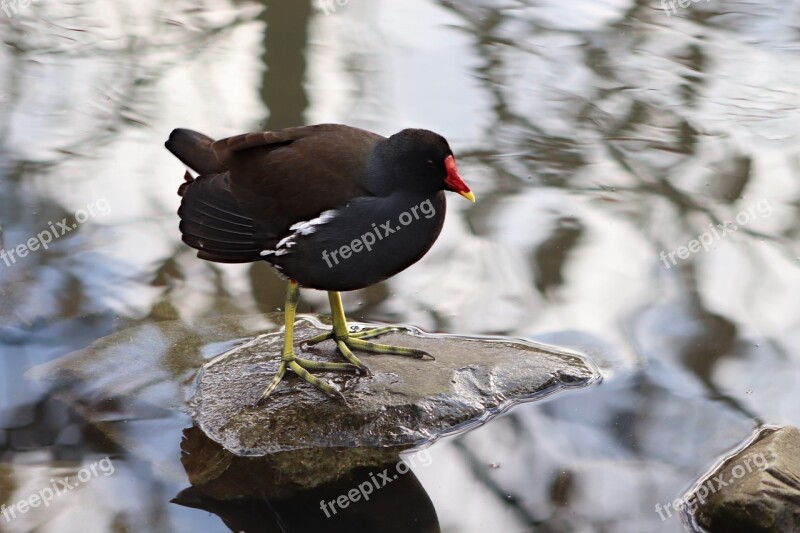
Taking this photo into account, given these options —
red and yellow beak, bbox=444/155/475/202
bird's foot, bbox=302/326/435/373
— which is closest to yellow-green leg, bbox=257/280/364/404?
bird's foot, bbox=302/326/435/373

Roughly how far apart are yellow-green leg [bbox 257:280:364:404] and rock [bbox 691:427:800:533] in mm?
1403

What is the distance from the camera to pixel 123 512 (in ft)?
11.1

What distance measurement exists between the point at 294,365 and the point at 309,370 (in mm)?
89

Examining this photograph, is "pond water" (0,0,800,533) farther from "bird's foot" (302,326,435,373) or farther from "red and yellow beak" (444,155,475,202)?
"red and yellow beak" (444,155,475,202)

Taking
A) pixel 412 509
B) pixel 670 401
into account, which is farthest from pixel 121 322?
pixel 670 401

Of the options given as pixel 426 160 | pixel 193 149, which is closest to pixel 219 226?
pixel 193 149

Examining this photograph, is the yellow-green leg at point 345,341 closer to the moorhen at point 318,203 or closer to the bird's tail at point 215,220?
the moorhen at point 318,203

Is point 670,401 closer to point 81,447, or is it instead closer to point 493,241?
point 493,241

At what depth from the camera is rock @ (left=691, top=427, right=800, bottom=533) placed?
316 cm

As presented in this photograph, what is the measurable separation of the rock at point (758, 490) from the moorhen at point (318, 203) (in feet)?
4.43

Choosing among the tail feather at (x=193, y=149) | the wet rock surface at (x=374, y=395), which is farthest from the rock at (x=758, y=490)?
the tail feather at (x=193, y=149)

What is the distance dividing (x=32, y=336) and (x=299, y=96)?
9.30ft

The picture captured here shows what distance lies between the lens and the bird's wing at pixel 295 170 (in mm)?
3494

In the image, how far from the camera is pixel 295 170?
358 cm
